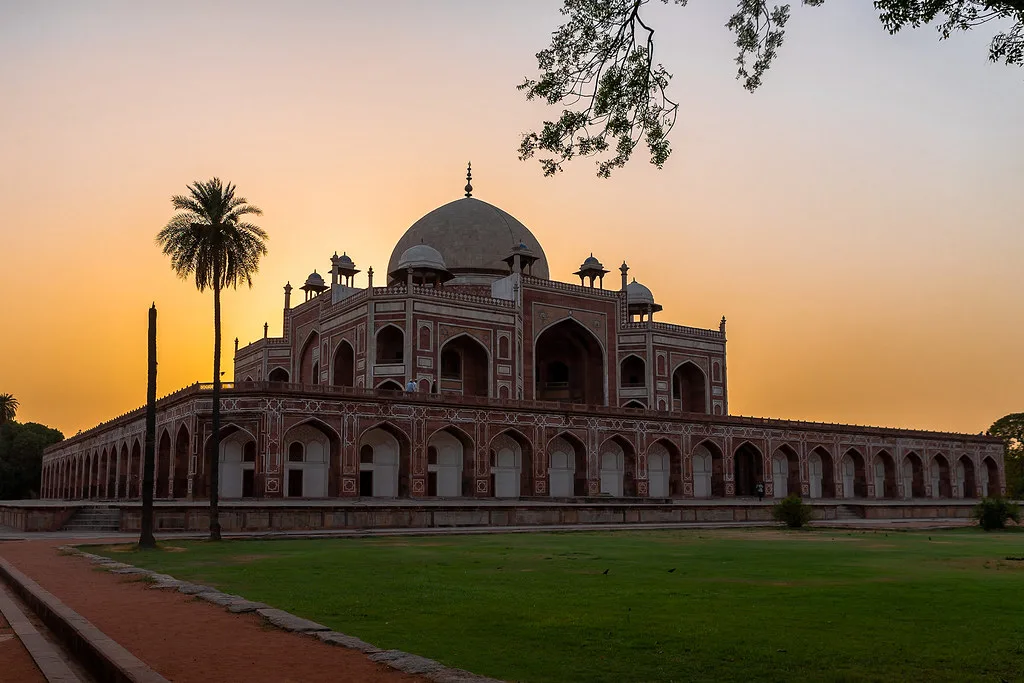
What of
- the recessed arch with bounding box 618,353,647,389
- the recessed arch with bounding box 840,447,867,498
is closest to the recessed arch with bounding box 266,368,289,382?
the recessed arch with bounding box 618,353,647,389

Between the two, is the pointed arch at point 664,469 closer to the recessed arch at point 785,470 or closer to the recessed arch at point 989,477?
the recessed arch at point 785,470

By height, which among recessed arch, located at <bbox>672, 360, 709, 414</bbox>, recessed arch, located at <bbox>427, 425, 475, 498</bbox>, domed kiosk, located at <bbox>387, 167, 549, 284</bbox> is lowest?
recessed arch, located at <bbox>427, 425, 475, 498</bbox>

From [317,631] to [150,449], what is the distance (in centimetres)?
1310

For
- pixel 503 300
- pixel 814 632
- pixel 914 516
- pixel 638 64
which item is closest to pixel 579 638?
pixel 814 632

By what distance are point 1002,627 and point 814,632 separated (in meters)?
1.54

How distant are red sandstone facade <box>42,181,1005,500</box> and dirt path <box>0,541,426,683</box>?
964 inches

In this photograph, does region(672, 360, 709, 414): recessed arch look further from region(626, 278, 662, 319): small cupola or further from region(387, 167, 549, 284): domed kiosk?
region(387, 167, 549, 284): domed kiosk

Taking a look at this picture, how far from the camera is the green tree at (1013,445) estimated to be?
63844 millimetres

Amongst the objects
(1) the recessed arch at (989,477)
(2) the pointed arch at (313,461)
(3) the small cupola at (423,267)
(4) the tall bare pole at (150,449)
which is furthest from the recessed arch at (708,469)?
(4) the tall bare pole at (150,449)

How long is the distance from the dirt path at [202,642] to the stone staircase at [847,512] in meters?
27.2

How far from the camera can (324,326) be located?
49344mm

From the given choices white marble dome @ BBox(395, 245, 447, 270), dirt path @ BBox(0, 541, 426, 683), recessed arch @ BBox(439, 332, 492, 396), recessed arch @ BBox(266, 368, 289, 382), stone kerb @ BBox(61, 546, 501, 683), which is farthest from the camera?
recessed arch @ BBox(266, 368, 289, 382)

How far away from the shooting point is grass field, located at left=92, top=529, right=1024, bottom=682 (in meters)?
6.12

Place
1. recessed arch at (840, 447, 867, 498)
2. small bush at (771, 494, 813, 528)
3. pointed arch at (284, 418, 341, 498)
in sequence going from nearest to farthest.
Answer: small bush at (771, 494, 813, 528)
pointed arch at (284, 418, 341, 498)
recessed arch at (840, 447, 867, 498)
